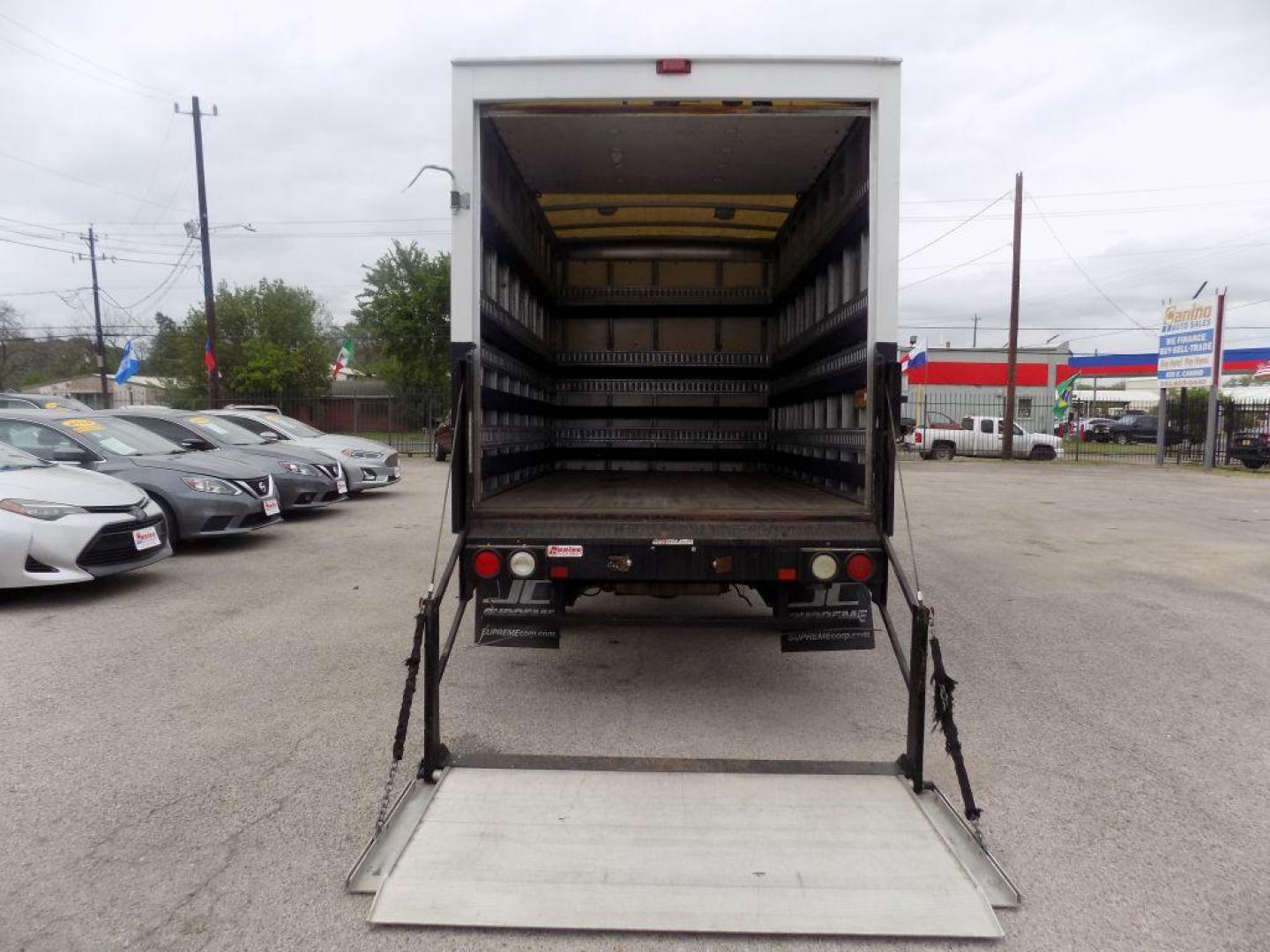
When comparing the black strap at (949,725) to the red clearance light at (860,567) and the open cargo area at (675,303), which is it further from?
the open cargo area at (675,303)

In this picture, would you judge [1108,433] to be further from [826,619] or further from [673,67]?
[673,67]

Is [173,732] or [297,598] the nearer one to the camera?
[173,732]

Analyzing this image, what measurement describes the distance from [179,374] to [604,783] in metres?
49.0

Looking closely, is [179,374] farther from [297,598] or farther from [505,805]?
[505,805]

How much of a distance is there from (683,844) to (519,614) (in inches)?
59.3

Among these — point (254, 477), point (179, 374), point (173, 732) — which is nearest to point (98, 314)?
point (179, 374)

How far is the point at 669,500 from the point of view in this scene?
487cm

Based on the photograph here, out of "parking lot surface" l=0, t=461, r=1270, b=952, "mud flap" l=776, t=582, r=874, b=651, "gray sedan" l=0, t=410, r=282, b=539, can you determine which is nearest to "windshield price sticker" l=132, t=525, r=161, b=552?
"parking lot surface" l=0, t=461, r=1270, b=952

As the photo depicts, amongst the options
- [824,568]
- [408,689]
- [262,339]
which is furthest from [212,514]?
[262,339]

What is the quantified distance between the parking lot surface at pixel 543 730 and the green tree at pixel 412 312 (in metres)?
27.2

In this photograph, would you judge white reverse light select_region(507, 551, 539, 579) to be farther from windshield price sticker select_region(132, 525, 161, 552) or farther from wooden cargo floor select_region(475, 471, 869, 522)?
windshield price sticker select_region(132, 525, 161, 552)

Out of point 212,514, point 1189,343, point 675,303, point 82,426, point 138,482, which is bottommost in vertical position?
point 212,514

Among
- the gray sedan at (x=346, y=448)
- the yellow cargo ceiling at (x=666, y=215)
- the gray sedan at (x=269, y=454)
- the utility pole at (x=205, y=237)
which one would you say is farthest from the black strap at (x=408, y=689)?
the utility pole at (x=205, y=237)

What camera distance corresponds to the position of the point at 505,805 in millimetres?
3355
